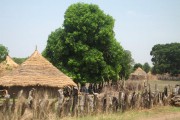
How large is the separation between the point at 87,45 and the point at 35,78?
23.2ft

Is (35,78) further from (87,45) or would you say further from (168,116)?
(168,116)

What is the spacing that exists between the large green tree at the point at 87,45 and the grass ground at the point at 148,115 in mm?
9953

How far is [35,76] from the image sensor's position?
21047 millimetres

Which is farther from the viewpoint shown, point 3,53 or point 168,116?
point 3,53

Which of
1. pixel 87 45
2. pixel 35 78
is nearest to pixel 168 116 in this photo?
pixel 35 78

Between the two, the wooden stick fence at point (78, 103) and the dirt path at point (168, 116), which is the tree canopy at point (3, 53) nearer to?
the wooden stick fence at point (78, 103)

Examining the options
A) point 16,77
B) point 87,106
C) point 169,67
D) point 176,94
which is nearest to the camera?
point 87,106

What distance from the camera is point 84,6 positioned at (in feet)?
90.1

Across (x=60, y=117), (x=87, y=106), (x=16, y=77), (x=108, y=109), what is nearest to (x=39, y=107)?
(x=60, y=117)

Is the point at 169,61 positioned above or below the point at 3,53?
above

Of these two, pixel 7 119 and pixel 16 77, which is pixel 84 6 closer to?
pixel 16 77

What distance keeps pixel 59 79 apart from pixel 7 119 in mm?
10182

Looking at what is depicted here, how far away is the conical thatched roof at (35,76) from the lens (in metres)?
20.6

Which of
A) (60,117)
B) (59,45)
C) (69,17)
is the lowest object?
(60,117)
